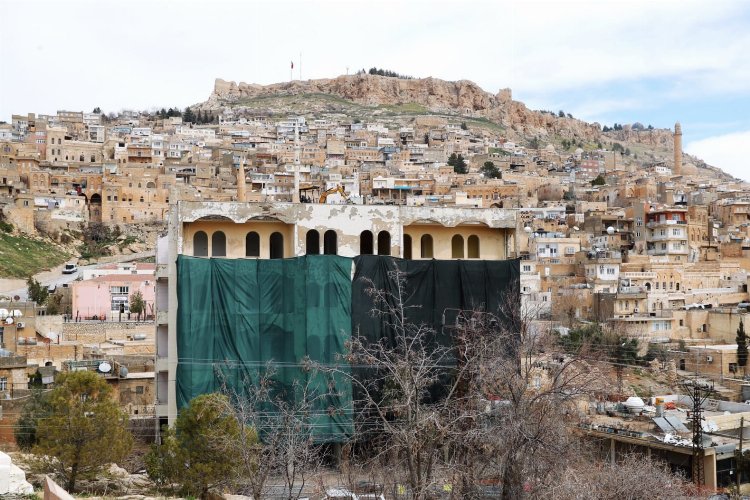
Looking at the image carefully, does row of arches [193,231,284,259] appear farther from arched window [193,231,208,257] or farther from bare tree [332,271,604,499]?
bare tree [332,271,604,499]

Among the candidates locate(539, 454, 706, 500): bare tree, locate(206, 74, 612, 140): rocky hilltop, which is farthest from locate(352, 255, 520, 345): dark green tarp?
locate(206, 74, 612, 140): rocky hilltop

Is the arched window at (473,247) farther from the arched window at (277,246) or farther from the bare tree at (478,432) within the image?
the bare tree at (478,432)

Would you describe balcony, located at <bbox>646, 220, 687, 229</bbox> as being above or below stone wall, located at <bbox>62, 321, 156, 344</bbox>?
above

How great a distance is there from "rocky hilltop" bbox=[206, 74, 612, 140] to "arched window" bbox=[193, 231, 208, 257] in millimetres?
114010

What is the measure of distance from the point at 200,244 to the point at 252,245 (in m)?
1.34

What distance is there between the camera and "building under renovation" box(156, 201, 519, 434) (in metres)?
20.6

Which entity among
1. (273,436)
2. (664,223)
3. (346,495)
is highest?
(664,223)

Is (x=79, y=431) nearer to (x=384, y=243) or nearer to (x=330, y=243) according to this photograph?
(x=330, y=243)

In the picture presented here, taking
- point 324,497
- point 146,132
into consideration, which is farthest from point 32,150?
point 324,497

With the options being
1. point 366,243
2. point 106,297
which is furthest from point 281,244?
point 106,297

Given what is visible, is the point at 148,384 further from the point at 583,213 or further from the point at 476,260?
the point at 583,213

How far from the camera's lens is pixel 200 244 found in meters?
22.1

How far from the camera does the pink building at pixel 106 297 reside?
3691 centimetres

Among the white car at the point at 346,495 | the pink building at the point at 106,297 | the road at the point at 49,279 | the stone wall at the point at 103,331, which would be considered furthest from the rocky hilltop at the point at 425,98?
the white car at the point at 346,495
